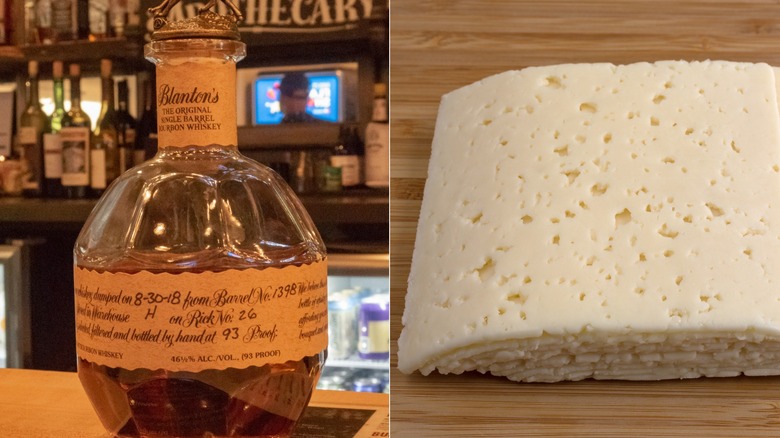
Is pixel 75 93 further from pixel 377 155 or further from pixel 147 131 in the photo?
pixel 377 155

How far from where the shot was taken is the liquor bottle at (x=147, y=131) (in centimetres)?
204

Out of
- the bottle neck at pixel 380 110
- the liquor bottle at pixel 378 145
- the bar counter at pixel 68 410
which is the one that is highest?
the bottle neck at pixel 380 110

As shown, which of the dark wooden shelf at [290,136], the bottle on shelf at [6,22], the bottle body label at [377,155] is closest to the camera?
the bottle body label at [377,155]

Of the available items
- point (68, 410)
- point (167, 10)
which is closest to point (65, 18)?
point (68, 410)

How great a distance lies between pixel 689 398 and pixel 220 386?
1.78 ft

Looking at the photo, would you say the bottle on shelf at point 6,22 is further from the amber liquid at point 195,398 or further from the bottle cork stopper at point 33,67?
the amber liquid at point 195,398

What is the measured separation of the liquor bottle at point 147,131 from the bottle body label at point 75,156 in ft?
0.42

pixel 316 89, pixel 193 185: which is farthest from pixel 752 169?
pixel 316 89

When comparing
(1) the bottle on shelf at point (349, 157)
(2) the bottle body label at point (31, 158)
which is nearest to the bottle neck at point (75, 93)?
(2) the bottle body label at point (31, 158)

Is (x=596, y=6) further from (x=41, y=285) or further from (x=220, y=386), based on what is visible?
(x=41, y=285)

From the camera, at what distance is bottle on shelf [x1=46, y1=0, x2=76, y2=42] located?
6.89 ft

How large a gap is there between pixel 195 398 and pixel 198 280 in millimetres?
91

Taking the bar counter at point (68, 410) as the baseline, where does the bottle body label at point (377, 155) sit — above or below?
above

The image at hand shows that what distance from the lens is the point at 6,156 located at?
222cm
